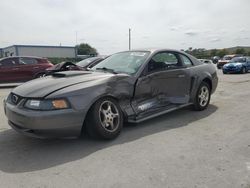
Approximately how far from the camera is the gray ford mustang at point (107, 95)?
3715mm

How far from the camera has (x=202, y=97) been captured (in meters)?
6.21

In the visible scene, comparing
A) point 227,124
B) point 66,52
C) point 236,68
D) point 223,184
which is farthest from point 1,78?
point 66,52

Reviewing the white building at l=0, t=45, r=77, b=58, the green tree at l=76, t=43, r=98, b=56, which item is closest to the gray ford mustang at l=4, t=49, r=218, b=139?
the white building at l=0, t=45, r=77, b=58

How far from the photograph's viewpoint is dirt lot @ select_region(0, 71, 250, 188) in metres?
3.01

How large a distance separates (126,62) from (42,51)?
5129 cm

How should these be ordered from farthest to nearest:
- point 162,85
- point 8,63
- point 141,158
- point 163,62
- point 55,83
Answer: point 8,63 → point 163,62 → point 162,85 → point 55,83 → point 141,158

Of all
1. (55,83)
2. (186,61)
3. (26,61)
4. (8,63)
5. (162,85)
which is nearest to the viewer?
(55,83)

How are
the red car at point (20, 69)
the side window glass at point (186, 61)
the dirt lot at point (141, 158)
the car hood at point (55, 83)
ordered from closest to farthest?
1. the dirt lot at point (141, 158)
2. the car hood at point (55, 83)
3. the side window glass at point (186, 61)
4. the red car at point (20, 69)

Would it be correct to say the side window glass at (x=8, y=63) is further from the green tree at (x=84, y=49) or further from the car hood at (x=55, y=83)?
the green tree at (x=84, y=49)

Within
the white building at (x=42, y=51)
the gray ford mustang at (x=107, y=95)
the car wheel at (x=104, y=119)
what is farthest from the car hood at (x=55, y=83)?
→ the white building at (x=42, y=51)

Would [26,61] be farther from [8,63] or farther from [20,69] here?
[8,63]

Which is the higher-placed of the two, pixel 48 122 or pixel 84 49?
pixel 84 49

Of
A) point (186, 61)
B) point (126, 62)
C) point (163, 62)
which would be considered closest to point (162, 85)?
point (163, 62)

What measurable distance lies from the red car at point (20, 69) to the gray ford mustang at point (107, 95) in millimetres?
8115
